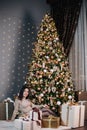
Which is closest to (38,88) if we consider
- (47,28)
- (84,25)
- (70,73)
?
(70,73)

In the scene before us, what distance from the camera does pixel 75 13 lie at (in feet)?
24.5

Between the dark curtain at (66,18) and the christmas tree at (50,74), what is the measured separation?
19.7 inches

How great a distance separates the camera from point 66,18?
7.60m

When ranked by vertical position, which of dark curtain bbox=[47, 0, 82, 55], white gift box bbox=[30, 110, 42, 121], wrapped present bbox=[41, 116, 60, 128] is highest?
dark curtain bbox=[47, 0, 82, 55]

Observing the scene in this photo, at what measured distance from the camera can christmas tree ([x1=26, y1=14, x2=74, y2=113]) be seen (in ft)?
22.3

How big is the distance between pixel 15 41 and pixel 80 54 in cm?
161

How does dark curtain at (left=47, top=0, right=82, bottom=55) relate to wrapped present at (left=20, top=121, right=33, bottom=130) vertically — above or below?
above

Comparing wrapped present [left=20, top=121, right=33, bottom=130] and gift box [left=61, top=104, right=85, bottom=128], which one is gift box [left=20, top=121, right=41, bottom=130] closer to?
wrapped present [left=20, top=121, right=33, bottom=130]

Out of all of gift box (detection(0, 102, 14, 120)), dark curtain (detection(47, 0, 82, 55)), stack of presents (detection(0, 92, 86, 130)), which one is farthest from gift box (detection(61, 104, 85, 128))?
dark curtain (detection(47, 0, 82, 55))

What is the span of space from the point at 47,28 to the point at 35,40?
70cm

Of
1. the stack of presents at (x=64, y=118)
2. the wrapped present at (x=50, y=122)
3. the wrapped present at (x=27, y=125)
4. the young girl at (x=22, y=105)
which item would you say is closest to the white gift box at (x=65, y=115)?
the stack of presents at (x=64, y=118)

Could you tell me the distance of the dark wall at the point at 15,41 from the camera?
7469 mm

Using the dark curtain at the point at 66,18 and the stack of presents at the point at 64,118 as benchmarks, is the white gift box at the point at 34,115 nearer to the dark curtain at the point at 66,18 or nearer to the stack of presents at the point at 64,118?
the stack of presents at the point at 64,118

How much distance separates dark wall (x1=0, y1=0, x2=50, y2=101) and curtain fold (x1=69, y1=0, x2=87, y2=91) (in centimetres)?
102
